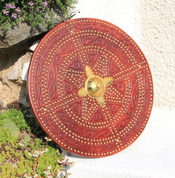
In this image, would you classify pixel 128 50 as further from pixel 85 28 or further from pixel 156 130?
pixel 156 130

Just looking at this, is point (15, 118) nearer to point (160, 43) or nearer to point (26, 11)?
point (26, 11)

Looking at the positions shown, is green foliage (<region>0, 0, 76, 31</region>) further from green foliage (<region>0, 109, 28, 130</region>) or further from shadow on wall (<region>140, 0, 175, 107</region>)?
shadow on wall (<region>140, 0, 175, 107</region>)

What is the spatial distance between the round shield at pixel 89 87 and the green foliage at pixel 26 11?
0.22 metres

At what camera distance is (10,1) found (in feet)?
5.04

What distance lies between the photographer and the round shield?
145cm

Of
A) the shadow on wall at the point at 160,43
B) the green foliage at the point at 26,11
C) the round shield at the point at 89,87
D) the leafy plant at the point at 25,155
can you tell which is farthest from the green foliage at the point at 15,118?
the shadow on wall at the point at 160,43

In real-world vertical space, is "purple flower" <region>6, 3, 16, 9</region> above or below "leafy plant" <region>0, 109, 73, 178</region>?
above

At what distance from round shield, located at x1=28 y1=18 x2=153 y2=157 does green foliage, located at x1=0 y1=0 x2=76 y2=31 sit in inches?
8.7

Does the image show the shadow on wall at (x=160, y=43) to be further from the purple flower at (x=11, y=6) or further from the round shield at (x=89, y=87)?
the purple flower at (x=11, y=6)

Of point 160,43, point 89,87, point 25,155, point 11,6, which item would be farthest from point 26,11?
point 160,43

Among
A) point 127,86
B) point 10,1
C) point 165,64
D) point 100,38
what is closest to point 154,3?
point 165,64

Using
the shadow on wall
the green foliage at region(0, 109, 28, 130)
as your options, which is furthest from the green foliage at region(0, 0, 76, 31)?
the shadow on wall

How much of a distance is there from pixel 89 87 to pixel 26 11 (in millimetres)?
826

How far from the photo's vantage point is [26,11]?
1.61 meters
